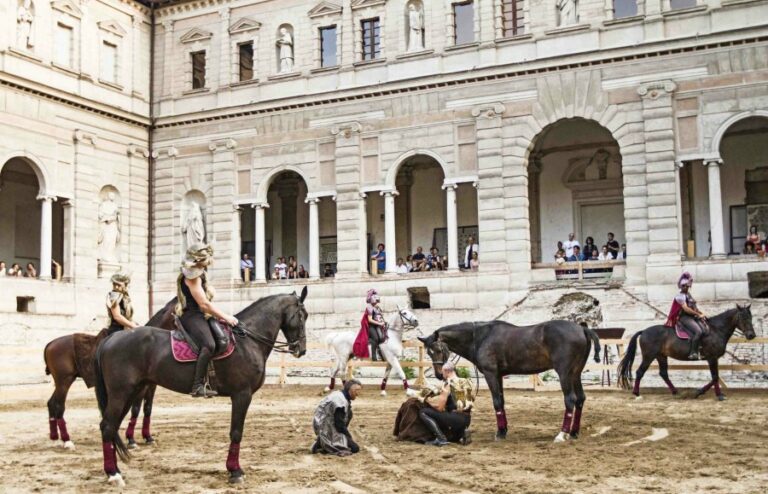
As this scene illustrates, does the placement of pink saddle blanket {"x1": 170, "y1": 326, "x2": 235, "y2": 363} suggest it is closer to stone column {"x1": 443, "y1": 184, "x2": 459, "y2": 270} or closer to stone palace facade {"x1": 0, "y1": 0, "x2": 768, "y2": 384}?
stone palace facade {"x1": 0, "y1": 0, "x2": 768, "y2": 384}

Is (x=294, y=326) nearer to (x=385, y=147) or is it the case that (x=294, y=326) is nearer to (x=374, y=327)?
(x=374, y=327)

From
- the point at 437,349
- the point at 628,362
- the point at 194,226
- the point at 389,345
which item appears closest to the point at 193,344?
the point at 437,349

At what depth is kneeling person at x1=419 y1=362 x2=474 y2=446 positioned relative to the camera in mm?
11586

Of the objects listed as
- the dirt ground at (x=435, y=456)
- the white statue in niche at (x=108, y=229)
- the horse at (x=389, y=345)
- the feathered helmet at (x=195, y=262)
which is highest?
the white statue in niche at (x=108, y=229)

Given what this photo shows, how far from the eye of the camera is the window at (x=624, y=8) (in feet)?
89.2

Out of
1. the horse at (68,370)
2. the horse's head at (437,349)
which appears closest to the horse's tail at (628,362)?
the horse's head at (437,349)

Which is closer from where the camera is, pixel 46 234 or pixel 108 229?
pixel 46 234

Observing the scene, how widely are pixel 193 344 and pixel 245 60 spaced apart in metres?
25.9

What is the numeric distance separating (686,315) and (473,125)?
12349 mm

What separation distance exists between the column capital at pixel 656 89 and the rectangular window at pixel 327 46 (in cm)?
1153

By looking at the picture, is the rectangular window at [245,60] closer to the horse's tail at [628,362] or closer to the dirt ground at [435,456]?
the dirt ground at [435,456]

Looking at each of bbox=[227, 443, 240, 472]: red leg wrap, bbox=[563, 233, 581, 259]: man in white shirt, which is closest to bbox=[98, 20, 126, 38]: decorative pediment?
bbox=[563, 233, 581, 259]: man in white shirt

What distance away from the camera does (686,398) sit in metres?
17.6

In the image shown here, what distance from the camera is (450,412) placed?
1169 centimetres
